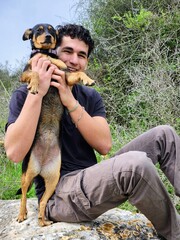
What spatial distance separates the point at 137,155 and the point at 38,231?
857 mm

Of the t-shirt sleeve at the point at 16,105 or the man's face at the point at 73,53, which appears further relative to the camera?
the man's face at the point at 73,53

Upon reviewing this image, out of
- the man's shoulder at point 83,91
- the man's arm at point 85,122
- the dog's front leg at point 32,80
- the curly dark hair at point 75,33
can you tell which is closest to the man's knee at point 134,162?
the man's arm at point 85,122

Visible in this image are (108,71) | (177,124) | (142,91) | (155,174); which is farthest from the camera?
(108,71)

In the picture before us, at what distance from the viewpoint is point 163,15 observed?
734cm

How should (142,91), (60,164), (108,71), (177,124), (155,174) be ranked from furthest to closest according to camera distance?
(108,71) → (142,91) → (177,124) → (60,164) → (155,174)

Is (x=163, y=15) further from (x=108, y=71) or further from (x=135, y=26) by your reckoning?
(x=108, y=71)

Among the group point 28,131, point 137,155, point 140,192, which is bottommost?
point 140,192

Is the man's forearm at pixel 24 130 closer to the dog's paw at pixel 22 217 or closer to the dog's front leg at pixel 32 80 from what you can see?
the dog's front leg at pixel 32 80

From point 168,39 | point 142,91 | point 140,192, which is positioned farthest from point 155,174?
point 168,39

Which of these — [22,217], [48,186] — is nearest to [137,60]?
[48,186]

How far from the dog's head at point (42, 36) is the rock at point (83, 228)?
132 cm

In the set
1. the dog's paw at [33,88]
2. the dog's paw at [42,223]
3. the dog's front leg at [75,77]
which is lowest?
the dog's paw at [42,223]

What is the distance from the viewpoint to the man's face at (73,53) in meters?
3.05

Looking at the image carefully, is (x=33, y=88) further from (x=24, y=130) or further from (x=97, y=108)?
(x=97, y=108)
